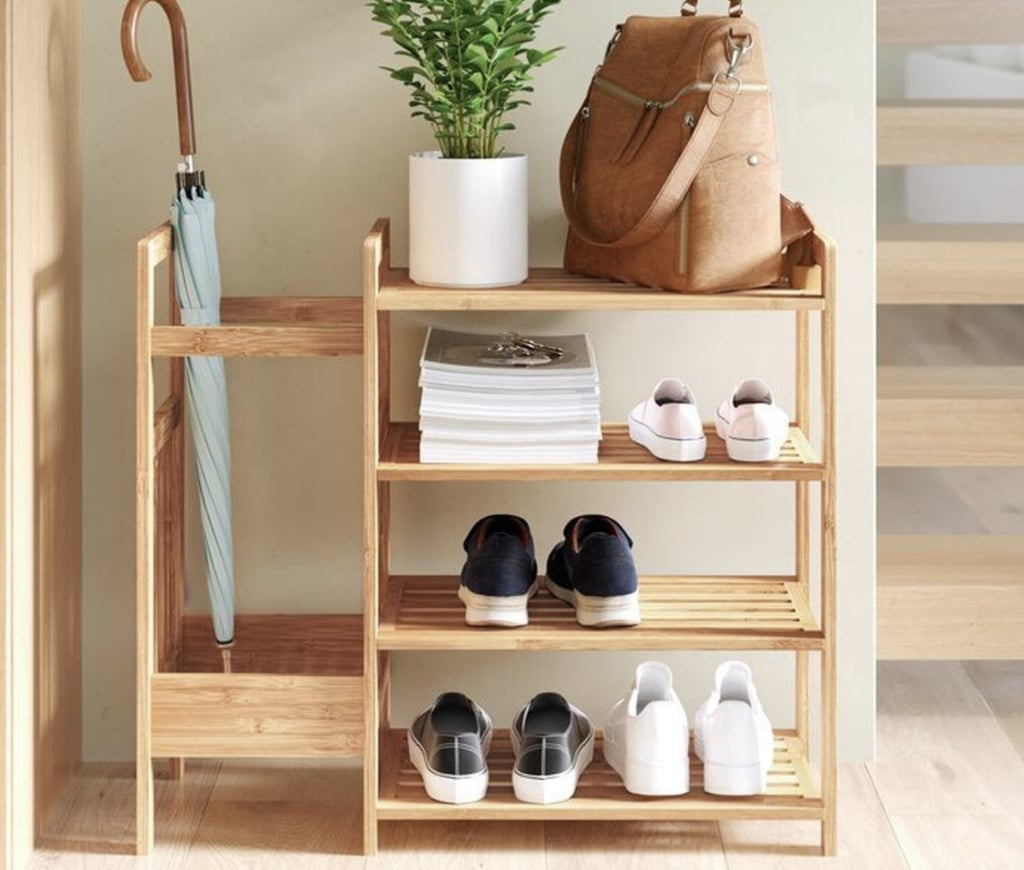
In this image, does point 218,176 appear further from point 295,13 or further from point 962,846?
point 962,846

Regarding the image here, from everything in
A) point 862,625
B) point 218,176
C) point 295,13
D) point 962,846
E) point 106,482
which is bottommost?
point 962,846

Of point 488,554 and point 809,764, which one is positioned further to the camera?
point 809,764

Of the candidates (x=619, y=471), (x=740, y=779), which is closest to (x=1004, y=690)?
(x=740, y=779)

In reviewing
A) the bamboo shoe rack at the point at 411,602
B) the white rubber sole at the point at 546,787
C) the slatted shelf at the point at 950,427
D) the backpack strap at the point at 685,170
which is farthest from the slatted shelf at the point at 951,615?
the backpack strap at the point at 685,170

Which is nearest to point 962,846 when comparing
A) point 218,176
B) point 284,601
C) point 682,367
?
point 682,367

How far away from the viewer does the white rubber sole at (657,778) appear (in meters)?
2.34

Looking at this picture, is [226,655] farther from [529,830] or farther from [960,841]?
[960,841]

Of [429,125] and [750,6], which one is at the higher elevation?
[750,6]

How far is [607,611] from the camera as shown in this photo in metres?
2.31

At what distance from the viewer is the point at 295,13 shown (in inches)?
99.9

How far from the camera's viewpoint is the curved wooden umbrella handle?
2277 millimetres

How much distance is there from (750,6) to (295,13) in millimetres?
666

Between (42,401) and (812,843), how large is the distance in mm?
1228

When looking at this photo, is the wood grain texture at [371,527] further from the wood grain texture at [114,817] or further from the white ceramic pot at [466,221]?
the wood grain texture at [114,817]
